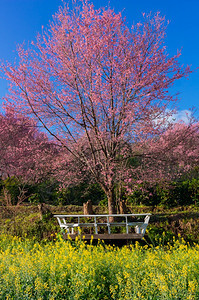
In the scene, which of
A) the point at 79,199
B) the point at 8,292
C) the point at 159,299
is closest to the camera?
the point at 159,299

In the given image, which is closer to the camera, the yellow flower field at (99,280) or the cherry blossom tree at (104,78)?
the yellow flower field at (99,280)

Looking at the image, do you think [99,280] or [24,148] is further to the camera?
[24,148]

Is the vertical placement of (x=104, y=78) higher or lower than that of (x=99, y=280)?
higher

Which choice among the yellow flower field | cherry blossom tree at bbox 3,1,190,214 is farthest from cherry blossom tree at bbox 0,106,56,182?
the yellow flower field

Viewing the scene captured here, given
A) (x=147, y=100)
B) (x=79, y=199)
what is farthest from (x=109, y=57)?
(x=79, y=199)

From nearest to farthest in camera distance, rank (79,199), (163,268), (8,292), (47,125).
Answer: (8,292), (163,268), (47,125), (79,199)

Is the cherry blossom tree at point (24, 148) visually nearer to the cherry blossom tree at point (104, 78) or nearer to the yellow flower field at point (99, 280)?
the cherry blossom tree at point (104, 78)

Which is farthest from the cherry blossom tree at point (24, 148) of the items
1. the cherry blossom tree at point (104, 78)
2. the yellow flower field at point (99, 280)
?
the yellow flower field at point (99, 280)

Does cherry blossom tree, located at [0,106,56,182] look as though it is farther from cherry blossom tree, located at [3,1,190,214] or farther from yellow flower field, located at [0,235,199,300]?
yellow flower field, located at [0,235,199,300]

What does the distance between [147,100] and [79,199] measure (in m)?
6.98

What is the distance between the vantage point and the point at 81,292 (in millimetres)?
3393

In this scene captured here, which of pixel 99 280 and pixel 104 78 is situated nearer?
pixel 99 280

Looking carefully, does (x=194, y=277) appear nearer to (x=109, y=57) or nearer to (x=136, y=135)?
(x=136, y=135)

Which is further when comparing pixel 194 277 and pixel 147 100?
pixel 147 100
